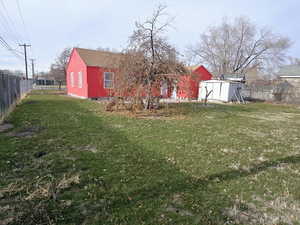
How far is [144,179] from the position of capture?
262 centimetres

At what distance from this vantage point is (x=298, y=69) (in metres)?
19.5

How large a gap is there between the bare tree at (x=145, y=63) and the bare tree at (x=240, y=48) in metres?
22.1

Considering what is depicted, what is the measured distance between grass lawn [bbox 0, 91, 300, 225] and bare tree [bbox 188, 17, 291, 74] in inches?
1001

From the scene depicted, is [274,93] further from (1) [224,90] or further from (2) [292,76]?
(1) [224,90]

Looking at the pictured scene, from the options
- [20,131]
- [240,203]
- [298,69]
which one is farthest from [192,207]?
[298,69]

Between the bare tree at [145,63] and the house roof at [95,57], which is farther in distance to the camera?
the house roof at [95,57]

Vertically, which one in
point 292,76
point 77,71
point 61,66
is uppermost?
point 61,66

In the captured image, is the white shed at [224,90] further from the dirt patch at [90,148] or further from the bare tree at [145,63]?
the dirt patch at [90,148]

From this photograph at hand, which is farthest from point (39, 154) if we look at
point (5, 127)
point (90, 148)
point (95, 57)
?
point (95, 57)

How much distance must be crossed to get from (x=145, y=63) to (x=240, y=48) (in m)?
23.9

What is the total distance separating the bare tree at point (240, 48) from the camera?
26.1 metres

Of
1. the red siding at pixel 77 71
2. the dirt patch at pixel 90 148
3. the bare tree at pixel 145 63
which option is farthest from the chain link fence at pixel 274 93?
the dirt patch at pixel 90 148

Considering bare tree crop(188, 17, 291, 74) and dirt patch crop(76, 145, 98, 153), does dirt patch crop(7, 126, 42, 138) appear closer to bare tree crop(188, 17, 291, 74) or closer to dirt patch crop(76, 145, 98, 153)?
dirt patch crop(76, 145, 98, 153)

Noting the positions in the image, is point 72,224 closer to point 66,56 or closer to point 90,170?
point 90,170
